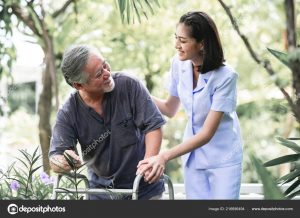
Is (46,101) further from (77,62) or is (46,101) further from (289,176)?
(289,176)

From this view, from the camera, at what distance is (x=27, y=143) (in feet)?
25.4

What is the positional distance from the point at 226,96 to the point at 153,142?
350 mm

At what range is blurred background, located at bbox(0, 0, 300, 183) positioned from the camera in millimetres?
4859

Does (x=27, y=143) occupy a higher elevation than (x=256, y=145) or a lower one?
higher

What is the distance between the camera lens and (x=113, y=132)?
6.99ft

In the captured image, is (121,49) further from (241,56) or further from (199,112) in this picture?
(199,112)

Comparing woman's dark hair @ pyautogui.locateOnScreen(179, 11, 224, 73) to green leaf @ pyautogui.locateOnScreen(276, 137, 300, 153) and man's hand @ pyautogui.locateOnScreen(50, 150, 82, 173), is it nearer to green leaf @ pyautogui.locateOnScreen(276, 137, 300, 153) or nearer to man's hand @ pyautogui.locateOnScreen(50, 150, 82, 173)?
green leaf @ pyautogui.locateOnScreen(276, 137, 300, 153)

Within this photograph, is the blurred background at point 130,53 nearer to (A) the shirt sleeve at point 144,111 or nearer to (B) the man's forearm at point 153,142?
(A) the shirt sleeve at point 144,111

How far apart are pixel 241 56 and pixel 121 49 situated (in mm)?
2094

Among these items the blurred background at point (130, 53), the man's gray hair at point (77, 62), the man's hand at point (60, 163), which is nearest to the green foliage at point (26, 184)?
the man's hand at point (60, 163)

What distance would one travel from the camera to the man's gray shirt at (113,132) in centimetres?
211
